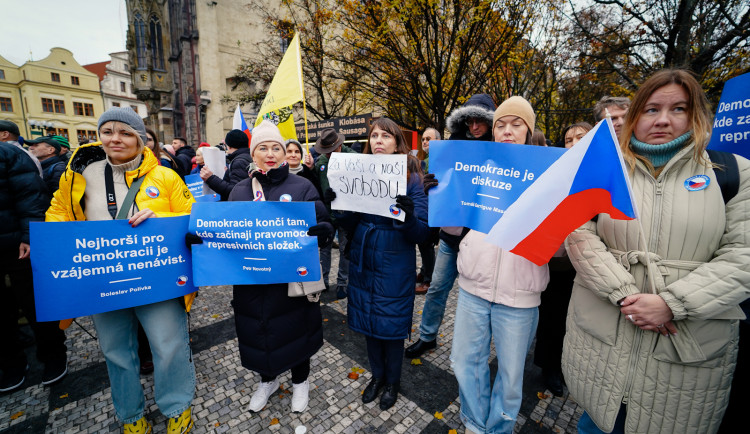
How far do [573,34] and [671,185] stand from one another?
1118cm

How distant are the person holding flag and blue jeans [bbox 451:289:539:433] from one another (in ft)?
1.41

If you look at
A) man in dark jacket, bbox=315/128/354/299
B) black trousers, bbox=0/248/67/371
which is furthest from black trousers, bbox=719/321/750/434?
black trousers, bbox=0/248/67/371

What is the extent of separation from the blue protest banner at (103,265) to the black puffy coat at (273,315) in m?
0.51

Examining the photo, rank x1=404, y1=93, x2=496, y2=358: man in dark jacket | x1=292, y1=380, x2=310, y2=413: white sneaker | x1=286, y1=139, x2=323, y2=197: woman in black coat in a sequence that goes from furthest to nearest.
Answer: x1=286, y1=139, x2=323, y2=197: woman in black coat → x1=404, y1=93, x2=496, y2=358: man in dark jacket → x1=292, y1=380, x2=310, y2=413: white sneaker

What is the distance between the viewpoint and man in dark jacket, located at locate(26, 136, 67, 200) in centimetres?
397

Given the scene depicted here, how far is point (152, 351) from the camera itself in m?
2.33

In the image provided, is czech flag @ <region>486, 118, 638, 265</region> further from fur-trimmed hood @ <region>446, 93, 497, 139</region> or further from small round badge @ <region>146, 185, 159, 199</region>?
small round badge @ <region>146, 185, 159, 199</region>

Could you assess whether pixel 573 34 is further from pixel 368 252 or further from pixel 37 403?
pixel 37 403

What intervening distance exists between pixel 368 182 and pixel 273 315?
1.32 meters

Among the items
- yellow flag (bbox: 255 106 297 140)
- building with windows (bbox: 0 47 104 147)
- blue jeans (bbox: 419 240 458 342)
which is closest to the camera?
blue jeans (bbox: 419 240 458 342)

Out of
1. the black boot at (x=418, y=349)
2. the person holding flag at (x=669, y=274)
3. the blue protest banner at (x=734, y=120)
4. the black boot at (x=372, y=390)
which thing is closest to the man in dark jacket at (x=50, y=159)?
the black boot at (x=372, y=390)

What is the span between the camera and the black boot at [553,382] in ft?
9.58

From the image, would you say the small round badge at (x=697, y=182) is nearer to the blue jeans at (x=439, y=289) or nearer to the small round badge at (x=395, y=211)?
the small round badge at (x=395, y=211)

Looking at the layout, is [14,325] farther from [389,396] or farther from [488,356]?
[488,356]
